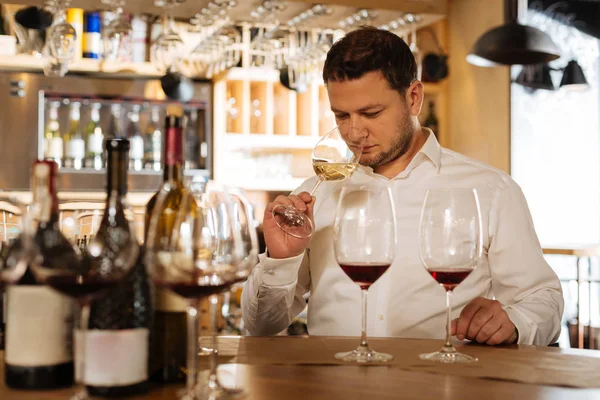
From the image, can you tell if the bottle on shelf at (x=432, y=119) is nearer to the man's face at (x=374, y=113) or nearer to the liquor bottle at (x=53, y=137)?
the liquor bottle at (x=53, y=137)

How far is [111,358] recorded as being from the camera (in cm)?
83

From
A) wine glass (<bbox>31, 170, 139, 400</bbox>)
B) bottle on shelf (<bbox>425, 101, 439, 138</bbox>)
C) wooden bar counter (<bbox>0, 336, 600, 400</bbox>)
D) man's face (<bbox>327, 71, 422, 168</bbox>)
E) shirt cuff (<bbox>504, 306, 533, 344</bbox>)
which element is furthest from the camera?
bottle on shelf (<bbox>425, 101, 439, 138</bbox>)

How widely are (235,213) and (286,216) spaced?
2.13 feet

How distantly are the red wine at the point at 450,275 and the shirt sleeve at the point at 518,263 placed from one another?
51cm

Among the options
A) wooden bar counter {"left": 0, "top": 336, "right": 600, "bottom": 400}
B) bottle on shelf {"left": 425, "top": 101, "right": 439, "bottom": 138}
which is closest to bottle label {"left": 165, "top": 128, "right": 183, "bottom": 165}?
wooden bar counter {"left": 0, "top": 336, "right": 600, "bottom": 400}

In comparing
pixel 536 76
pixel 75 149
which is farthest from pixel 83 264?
pixel 536 76

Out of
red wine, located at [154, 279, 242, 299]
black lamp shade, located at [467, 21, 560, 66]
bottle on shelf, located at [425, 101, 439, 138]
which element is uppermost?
black lamp shade, located at [467, 21, 560, 66]

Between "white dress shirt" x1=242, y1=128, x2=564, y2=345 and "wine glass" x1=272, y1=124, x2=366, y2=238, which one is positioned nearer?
"wine glass" x1=272, y1=124, x2=366, y2=238

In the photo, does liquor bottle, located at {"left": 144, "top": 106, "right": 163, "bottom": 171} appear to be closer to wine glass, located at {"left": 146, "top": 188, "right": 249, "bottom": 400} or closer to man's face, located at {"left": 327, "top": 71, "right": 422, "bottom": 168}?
man's face, located at {"left": 327, "top": 71, "right": 422, "bottom": 168}

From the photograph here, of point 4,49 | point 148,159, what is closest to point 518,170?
point 148,159

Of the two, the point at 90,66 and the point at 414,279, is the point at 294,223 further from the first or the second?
the point at 90,66

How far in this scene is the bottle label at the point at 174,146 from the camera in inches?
36.3

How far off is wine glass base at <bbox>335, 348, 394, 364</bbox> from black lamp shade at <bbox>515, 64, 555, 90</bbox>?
385 cm

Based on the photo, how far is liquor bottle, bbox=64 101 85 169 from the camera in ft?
13.2
